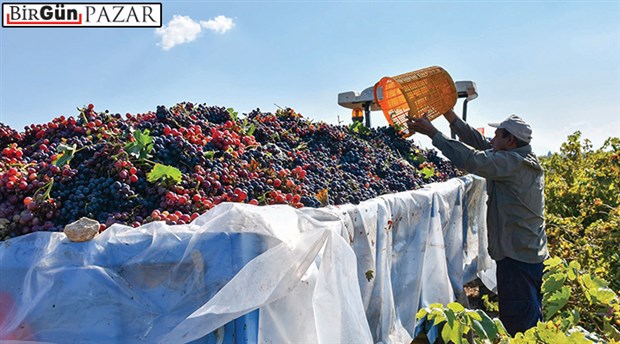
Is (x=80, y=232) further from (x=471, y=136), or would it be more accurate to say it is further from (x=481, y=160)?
(x=471, y=136)

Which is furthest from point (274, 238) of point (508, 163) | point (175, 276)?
point (508, 163)

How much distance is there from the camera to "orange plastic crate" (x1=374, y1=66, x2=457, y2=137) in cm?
418

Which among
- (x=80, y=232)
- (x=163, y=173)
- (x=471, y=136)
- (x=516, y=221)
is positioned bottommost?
(x=516, y=221)

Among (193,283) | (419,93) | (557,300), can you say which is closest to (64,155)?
(193,283)

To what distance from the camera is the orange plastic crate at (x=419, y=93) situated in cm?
418

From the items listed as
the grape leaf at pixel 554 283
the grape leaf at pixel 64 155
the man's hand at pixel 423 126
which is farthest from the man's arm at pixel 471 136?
the grape leaf at pixel 64 155

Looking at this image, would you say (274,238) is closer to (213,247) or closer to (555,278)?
(213,247)

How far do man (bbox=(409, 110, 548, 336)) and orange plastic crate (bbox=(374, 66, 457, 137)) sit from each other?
0.56m

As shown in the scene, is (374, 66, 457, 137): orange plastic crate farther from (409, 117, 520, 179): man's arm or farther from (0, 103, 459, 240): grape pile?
(0, 103, 459, 240): grape pile

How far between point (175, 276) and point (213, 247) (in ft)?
0.48

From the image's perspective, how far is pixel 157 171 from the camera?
221 centimetres

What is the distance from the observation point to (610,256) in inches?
157

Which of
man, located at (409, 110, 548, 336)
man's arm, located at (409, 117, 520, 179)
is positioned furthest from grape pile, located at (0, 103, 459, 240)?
man, located at (409, 110, 548, 336)

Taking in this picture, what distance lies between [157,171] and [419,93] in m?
2.69
